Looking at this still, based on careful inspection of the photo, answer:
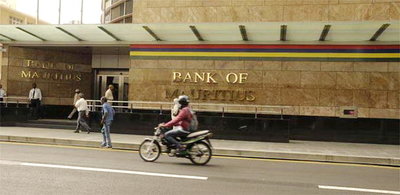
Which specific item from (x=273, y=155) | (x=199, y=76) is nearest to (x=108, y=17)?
(x=199, y=76)

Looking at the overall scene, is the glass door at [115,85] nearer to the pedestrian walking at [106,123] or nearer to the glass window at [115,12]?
the glass window at [115,12]

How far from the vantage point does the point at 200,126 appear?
14.9 meters

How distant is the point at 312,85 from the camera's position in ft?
50.0

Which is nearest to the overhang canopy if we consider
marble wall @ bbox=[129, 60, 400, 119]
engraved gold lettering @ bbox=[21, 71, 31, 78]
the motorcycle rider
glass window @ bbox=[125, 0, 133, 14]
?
marble wall @ bbox=[129, 60, 400, 119]

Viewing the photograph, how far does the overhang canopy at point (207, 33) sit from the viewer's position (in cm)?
1341

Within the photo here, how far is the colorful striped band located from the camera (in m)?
14.8

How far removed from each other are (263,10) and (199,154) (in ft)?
27.5

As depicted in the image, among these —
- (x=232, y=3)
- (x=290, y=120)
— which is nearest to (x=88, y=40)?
(x=232, y=3)

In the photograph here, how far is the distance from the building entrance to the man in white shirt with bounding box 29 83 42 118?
3.87m

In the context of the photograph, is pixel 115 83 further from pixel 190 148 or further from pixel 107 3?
pixel 190 148

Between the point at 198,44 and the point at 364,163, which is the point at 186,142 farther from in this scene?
the point at 198,44

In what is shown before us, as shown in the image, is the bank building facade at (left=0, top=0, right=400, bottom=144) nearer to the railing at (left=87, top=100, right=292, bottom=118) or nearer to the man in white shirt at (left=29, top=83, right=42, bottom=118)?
the railing at (left=87, top=100, right=292, bottom=118)

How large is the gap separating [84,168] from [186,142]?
2.45 metres

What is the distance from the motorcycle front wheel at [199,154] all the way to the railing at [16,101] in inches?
442
